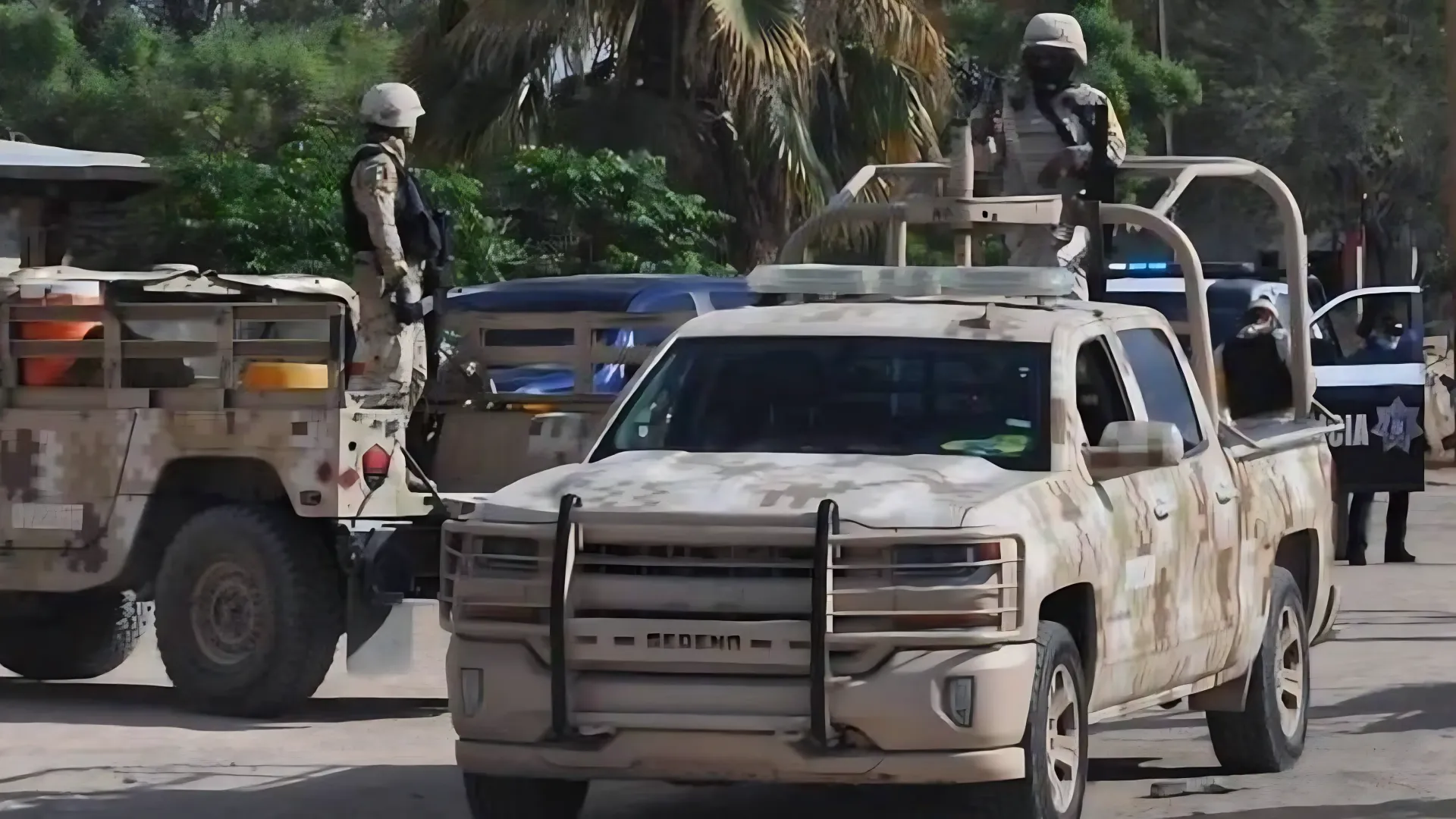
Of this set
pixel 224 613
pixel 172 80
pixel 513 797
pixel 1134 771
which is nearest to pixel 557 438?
pixel 224 613

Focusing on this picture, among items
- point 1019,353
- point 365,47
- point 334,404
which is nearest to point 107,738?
point 334,404

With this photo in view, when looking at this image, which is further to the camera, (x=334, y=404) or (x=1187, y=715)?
(x=1187, y=715)

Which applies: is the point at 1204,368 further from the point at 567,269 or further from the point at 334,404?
the point at 567,269

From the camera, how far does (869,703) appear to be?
684cm

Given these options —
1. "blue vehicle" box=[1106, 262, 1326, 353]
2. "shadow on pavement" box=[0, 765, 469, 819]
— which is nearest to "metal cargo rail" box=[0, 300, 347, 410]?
"shadow on pavement" box=[0, 765, 469, 819]

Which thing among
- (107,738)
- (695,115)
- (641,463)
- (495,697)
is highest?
(695,115)

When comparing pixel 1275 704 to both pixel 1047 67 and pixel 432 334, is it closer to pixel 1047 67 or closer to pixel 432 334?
pixel 1047 67

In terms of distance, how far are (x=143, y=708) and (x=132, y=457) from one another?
1126 millimetres

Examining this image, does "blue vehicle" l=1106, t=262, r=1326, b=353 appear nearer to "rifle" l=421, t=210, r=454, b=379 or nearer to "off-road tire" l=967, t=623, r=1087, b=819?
"rifle" l=421, t=210, r=454, b=379

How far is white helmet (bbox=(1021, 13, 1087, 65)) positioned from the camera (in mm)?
10930

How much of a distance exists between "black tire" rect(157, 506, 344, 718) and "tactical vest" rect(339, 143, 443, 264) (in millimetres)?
1342

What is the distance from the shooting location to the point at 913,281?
861 centimetres

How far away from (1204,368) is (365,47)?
35385 millimetres

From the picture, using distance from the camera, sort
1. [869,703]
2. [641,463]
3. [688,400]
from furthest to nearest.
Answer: [688,400] → [641,463] → [869,703]
